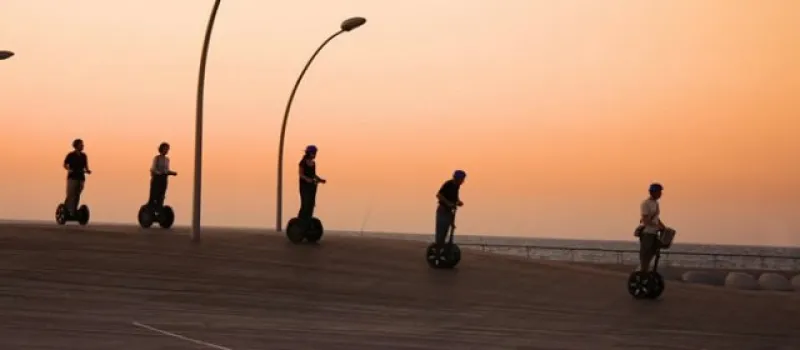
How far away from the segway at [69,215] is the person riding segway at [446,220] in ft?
33.2

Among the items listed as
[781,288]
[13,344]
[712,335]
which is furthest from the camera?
[781,288]

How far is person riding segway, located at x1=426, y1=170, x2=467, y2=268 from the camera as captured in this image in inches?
887

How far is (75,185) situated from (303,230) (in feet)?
19.0

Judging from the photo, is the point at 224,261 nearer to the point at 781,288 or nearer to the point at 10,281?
the point at 10,281

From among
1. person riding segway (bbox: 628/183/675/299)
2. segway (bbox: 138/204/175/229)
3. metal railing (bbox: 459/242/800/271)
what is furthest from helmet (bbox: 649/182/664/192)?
metal railing (bbox: 459/242/800/271)

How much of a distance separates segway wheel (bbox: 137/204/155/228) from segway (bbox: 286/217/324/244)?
4598 millimetres

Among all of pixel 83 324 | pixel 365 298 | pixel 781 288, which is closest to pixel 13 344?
pixel 83 324

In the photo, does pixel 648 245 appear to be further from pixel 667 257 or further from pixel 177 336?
pixel 667 257

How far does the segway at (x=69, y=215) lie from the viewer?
29312 mm

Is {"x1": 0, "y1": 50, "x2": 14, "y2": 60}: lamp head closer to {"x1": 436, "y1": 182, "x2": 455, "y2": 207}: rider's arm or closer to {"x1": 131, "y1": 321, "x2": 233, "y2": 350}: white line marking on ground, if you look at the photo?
{"x1": 436, "y1": 182, "x2": 455, "y2": 207}: rider's arm

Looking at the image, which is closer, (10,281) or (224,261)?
(10,281)

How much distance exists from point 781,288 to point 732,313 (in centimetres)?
4356

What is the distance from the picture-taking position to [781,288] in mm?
60875

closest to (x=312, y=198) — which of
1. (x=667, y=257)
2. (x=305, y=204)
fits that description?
(x=305, y=204)
